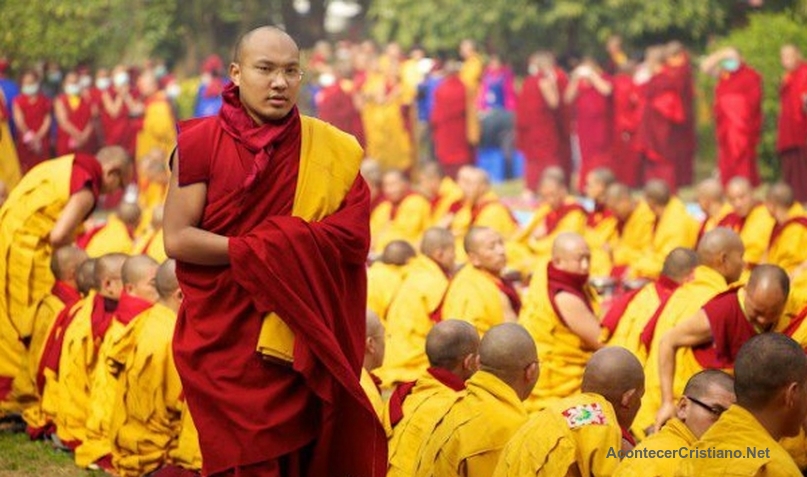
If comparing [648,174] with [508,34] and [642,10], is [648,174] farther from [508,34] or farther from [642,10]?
[508,34]

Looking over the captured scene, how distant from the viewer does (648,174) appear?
2288 centimetres

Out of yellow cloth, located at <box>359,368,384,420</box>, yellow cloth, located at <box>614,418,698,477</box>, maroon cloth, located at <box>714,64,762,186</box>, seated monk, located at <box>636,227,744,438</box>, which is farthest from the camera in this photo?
maroon cloth, located at <box>714,64,762,186</box>

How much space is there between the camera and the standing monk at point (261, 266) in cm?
551

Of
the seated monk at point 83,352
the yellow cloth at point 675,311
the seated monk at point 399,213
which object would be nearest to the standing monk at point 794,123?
the seated monk at point 399,213

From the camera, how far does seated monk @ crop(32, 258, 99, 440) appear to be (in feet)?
30.1

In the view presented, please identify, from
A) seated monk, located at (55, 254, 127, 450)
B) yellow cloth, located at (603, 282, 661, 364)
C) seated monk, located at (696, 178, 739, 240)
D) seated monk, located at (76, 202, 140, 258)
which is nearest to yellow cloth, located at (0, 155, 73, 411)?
seated monk, located at (55, 254, 127, 450)

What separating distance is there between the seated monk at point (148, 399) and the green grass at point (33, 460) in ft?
1.16

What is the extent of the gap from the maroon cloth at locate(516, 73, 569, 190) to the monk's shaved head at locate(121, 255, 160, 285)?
15295mm

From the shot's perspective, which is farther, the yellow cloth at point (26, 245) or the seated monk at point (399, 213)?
the seated monk at point (399, 213)

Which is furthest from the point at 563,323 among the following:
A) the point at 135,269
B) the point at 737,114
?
the point at 737,114

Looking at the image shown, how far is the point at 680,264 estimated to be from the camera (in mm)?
9180

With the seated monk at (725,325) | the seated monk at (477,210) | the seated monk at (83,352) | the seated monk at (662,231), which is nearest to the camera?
the seated monk at (725,325)

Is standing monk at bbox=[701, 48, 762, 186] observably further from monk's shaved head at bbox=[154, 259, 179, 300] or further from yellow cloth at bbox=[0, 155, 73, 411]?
monk's shaved head at bbox=[154, 259, 179, 300]

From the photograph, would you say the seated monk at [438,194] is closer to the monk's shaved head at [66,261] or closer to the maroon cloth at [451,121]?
the monk's shaved head at [66,261]
